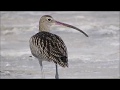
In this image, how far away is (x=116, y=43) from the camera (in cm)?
417

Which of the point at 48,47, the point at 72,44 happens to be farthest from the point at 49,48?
the point at 72,44

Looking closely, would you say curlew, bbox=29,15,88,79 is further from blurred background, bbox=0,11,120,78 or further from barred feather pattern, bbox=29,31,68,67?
blurred background, bbox=0,11,120,78

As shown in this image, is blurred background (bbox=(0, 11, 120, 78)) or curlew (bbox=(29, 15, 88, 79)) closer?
curlew (bbox=(29, 15, 88, 79))

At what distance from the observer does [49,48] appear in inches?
133

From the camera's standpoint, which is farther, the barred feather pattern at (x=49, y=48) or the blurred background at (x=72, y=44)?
the blurred background at (x=72, y=44)

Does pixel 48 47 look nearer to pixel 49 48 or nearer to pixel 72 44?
pixel 49 48

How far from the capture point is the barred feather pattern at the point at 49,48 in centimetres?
332

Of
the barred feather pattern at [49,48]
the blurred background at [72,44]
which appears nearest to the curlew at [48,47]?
the barred feather pattern at [49,48]

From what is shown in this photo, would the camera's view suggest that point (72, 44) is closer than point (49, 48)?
No

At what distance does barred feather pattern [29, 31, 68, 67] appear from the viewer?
3316 mm

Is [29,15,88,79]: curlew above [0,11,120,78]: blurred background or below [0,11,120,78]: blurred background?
above

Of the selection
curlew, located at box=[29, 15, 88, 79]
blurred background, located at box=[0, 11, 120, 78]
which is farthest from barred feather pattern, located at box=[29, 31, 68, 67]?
blurred background, located at box=[0, 11, 120, 78]

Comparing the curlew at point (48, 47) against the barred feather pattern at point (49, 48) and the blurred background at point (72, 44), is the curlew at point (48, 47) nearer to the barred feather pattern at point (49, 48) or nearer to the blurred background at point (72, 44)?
the barred feather pattern at point (49, 48)

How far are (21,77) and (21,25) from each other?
104cm
